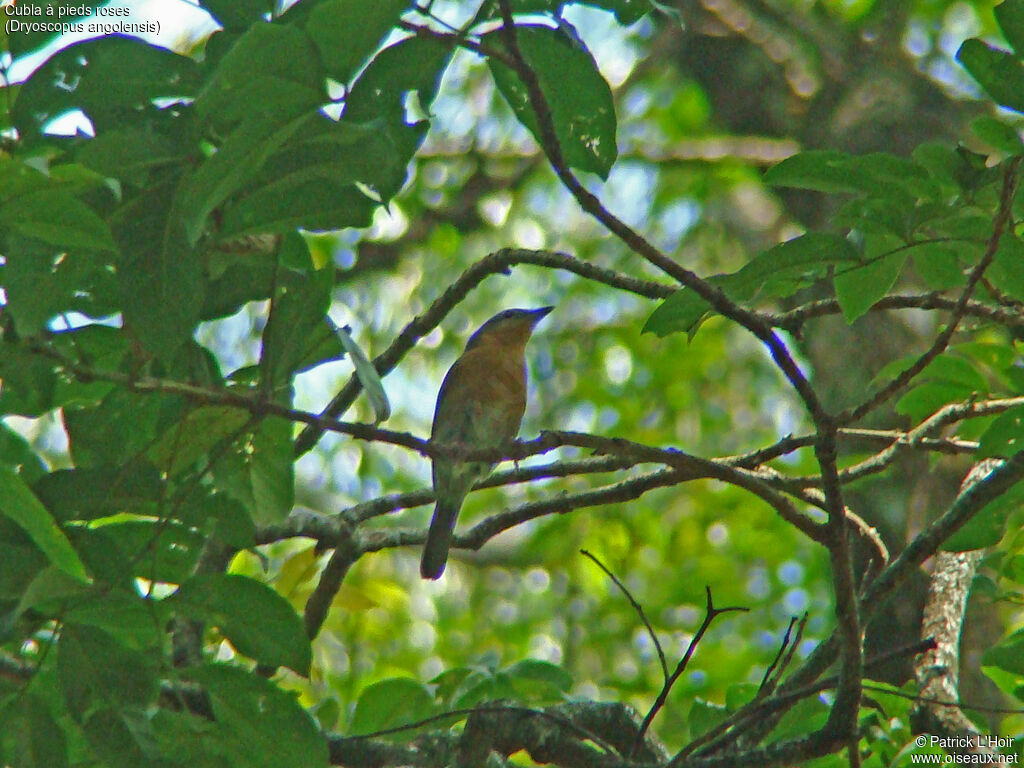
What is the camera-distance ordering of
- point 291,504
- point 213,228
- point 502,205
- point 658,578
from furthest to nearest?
point 502,205
point 658,578
point 291,504
point 213,228

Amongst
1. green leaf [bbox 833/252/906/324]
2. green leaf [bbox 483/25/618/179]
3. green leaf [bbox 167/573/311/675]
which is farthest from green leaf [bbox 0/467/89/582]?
green leaf [bbox 833/252/906/324]

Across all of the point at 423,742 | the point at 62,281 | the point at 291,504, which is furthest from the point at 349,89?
the point at 423,742

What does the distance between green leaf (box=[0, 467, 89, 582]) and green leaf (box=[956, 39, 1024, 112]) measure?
165 cm

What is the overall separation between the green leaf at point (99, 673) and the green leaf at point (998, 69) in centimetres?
182

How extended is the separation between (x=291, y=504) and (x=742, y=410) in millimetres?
9760

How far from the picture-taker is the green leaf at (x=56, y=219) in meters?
1.62

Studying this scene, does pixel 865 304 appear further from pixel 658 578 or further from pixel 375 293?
pixel 375 293

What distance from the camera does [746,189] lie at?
10.1 meters

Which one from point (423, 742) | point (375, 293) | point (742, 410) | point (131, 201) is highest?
point (375, 293)

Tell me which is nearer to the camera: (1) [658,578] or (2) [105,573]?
(2) [105,573]

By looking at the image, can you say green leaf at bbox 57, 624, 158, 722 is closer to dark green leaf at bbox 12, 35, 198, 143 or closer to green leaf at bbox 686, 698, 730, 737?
dark green leaf at bbox 12, 35, 198, 143

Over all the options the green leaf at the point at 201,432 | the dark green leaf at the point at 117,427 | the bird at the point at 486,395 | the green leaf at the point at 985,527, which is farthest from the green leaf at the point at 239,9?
the bird at the point at 486,395

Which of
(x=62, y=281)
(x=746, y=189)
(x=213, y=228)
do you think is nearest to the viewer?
(x=62, y=281)

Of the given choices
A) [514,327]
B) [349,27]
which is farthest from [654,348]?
[349,27]
